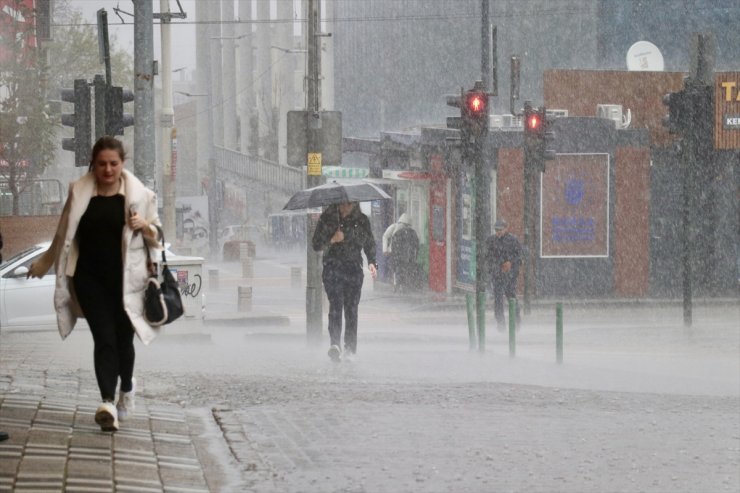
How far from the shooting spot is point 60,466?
6.89 metres

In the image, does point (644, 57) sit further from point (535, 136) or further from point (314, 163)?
point (314, 163)

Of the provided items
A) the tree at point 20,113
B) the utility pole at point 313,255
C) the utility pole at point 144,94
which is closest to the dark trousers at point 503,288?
the utility pole at point 313,255

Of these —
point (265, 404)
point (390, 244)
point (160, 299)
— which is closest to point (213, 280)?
point (390, 244)

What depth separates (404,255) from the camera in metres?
31.1

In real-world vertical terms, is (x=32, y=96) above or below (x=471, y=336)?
above

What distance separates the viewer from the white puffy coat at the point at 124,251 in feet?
24.8

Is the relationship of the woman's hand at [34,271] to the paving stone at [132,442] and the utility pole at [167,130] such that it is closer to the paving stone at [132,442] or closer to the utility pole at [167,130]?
the paving stone at [132,442]

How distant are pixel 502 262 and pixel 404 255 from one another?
28.0 ft

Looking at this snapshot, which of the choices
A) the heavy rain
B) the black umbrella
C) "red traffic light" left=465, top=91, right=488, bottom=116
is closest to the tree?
the heavy rain

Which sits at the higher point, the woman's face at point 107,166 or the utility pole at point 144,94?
the utility pole at point 144,94

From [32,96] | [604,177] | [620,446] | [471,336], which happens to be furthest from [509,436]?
[32,96]

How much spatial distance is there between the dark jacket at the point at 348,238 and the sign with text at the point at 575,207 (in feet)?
47.6

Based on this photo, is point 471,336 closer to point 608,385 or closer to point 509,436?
point 608,385

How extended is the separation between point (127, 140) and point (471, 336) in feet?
206
